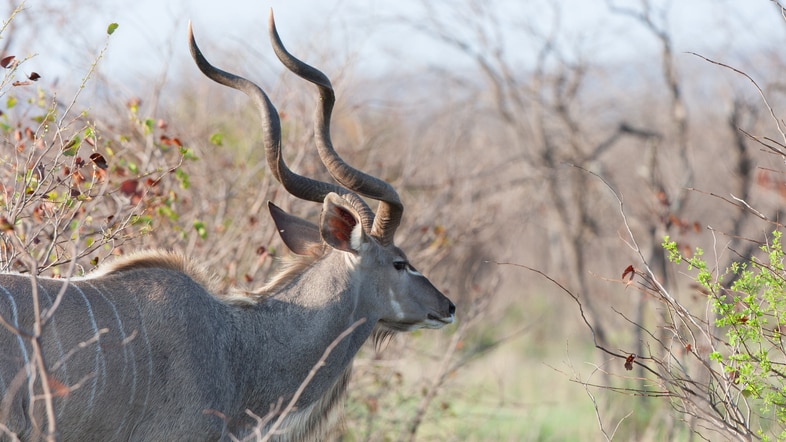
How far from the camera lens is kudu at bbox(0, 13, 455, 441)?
295 centimetres

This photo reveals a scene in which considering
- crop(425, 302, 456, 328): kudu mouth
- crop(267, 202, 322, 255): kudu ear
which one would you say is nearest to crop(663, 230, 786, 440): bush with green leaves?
crop(425, 302, 456, 328): kudu mouth

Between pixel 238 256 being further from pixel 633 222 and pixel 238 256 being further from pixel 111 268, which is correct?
pixel 633 222

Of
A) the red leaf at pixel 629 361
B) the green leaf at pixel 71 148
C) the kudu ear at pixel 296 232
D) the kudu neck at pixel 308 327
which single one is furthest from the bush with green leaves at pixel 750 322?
the green leaf at pixel 71 148

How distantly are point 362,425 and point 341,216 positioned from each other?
7.50 ft

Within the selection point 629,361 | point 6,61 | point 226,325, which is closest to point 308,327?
point 226,325

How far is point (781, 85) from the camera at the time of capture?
6.80m

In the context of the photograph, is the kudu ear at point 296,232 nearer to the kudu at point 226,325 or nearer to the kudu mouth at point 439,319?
the kudu at point 226,325

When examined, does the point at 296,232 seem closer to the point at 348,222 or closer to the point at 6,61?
the point at 348,222

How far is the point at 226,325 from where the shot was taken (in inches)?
136

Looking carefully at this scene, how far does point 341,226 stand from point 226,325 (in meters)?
0.59

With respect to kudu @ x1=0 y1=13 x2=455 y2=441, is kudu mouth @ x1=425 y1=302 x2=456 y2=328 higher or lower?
lower

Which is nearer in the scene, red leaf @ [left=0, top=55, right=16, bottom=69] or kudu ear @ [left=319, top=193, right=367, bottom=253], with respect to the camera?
red leaf @ [left=0, top=55, right=16, bottom=69]

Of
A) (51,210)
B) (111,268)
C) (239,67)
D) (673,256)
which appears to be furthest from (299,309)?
(239,67)

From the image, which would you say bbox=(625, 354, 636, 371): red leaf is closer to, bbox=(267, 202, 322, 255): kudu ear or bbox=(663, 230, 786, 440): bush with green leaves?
bbox=(663, 230, 786, 440): bush with green leaves
